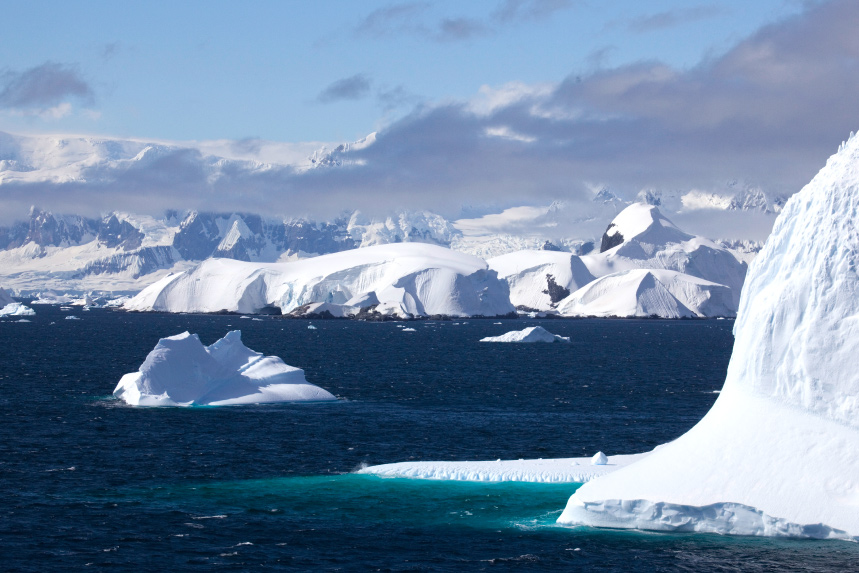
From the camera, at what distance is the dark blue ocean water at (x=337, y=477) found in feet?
72.0

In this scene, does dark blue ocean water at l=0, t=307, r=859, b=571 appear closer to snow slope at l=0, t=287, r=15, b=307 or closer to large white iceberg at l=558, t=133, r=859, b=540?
large white iceberg at l=558, t=133, r=859, b=540

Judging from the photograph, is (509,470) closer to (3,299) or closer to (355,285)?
(355,285)

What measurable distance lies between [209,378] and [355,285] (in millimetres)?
124489

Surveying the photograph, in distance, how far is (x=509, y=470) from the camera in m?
31.0

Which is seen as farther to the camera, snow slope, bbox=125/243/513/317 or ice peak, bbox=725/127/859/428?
snow slope, bbox=125/243/513/317

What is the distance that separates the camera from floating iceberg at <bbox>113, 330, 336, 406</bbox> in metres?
48.9

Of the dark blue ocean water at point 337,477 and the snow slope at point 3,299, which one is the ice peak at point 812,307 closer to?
the dark blue ocean water at point 337,477

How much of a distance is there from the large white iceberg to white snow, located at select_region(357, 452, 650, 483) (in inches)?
203

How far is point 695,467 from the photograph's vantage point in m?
23.9

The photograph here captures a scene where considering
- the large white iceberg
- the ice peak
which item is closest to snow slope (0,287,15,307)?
the large white iceberg

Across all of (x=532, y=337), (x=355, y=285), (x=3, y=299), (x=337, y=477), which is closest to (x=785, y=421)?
(x=337, y=477)

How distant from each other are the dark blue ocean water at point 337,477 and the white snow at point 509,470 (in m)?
0.80

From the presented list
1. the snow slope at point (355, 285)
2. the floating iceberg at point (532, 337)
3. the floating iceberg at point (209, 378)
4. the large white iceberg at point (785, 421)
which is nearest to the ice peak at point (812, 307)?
the large white iceberg at point (785, 421)

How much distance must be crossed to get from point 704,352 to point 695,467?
259 ft
